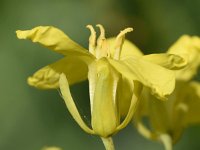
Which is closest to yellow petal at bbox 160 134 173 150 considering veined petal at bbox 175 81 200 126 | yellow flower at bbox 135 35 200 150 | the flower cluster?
yellow flower at bbox 135 35 200 150

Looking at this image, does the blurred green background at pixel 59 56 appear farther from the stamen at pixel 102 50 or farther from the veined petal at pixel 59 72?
the stamen at pixel 102 50

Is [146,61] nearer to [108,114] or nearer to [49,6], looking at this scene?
[108,114]

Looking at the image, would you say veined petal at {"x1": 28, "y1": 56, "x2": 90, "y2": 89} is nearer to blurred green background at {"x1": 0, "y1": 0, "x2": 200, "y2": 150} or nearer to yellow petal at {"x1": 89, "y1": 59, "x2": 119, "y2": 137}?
yellow petal at {"x1": 89, "y1": 59, "x2": 119, "y2": 137}

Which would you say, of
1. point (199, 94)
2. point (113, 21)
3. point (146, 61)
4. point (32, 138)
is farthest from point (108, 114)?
point (113, 21)

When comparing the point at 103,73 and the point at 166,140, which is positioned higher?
A: the point at 103,73

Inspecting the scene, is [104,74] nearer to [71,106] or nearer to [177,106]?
[71,106]

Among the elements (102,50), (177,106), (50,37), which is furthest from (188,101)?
(50,37)
